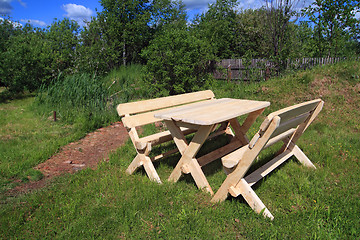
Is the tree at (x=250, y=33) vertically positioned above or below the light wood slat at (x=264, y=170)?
below

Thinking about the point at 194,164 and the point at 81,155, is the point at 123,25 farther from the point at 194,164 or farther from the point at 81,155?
the point at 194,164

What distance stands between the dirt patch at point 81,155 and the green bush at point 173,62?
9.59 ft

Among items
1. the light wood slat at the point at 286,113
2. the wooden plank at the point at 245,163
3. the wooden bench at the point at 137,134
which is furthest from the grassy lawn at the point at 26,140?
the light wood slat at the point at 286,113

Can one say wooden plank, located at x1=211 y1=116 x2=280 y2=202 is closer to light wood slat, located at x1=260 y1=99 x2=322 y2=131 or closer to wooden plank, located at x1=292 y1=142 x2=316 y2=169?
light wood slat, located at x1=260 y1=99 x2=322 y2=131

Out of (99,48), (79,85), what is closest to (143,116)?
(79,85)

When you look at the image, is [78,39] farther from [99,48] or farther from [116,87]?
[116,87]

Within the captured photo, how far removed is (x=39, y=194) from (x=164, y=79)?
5956 millimetres

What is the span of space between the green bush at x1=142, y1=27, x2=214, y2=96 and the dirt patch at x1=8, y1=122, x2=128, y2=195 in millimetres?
2923

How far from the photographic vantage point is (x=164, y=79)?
8578 mm

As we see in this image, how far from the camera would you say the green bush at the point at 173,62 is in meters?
8.43

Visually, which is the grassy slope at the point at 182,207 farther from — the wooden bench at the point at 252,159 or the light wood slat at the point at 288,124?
the light wood slat at the point at 288,124

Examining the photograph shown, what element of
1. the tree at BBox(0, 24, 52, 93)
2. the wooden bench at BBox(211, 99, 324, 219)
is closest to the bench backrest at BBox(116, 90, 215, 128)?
the wooden bench at BBox(211, 99, 324, 219)

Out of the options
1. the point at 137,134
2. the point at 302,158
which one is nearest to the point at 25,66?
the point at 137,134

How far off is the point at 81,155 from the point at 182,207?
2.57m
